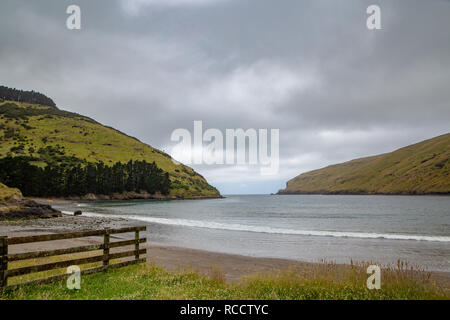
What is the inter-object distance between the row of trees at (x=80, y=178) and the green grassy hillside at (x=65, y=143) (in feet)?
33.8

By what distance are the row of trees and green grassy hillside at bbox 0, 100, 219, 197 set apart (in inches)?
405

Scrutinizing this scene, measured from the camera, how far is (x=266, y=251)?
886 inches

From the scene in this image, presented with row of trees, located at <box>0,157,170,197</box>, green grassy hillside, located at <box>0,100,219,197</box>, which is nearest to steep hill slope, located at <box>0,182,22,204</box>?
row of trees, located at <box>0,157,170,197</box>

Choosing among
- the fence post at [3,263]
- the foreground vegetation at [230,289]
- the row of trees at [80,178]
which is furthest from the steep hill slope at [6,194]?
the row of trees at [80,178]

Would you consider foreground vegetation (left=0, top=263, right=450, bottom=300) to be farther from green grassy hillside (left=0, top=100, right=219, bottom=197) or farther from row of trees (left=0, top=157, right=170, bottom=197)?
green grassy hillside (left=0, top=100, right=219, bottom=197)

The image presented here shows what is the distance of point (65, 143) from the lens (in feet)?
522

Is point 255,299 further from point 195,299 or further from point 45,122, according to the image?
point 45,122

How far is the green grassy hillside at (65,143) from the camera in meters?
140

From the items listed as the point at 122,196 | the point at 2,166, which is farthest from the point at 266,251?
the point at 122,196

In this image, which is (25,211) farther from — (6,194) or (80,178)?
(80,178)

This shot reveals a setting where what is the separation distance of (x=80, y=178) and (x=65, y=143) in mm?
45491

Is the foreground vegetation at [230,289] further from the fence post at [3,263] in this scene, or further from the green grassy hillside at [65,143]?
the green grassy hillside at [65,143]

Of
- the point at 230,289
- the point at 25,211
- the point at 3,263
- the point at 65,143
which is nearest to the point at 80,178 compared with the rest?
the point at 65,143
